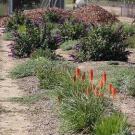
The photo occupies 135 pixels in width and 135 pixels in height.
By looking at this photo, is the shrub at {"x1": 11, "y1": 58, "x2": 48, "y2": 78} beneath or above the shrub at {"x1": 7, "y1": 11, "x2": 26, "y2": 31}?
beneath

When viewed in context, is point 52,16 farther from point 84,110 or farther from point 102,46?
point 84,110

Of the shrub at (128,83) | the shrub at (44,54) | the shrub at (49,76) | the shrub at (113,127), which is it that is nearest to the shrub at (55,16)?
the shrub at (44,54)

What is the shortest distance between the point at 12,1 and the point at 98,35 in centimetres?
2332

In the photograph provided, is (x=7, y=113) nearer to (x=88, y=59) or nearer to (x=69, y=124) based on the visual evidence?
(x=69, y=124)

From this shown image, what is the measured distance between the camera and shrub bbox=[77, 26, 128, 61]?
16578 mm

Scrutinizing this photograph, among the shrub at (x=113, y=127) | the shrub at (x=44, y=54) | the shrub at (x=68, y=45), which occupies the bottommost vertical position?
the shrub at (x=68, y=45)

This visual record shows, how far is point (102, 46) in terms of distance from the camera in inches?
650

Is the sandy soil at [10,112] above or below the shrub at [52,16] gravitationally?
below

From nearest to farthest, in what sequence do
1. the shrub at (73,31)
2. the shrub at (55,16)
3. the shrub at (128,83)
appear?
1. the shrub at (128,83)
2. the shrub at (73,31)
3. the shrub at (55,16)

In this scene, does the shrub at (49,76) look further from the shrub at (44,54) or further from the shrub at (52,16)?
the shrub at (52,16)

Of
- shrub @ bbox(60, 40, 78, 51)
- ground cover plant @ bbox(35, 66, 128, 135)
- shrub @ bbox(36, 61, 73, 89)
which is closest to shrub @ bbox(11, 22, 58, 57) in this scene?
shrub @ bbox(60, 40, 78, 51)

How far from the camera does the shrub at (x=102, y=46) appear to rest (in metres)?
16.6

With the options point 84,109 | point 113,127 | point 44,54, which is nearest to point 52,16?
point 44,54

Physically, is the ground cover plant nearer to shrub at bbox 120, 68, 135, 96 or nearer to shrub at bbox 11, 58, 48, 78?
shrub at bbox 120, 68, 135, 96
